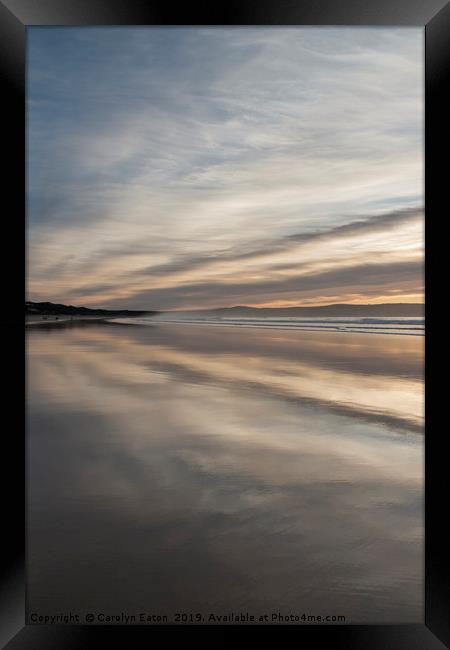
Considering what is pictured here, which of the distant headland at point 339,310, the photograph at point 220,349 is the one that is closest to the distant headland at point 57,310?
the photograph at point 220,349

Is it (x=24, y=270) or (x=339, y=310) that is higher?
(x=339, y=310)

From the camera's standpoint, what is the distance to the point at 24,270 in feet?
3.71

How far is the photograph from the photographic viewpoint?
1237mm

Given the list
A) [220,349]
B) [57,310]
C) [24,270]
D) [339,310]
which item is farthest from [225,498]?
[339,310]

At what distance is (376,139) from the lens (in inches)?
144

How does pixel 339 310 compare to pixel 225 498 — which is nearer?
pixel 225 498

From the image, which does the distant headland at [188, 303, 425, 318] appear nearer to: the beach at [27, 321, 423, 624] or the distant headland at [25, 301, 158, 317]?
the distant headland at [25, 301, 158, 317]

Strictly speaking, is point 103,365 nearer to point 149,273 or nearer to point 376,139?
point 149,273

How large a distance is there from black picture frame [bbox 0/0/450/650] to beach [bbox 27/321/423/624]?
0.35 feet

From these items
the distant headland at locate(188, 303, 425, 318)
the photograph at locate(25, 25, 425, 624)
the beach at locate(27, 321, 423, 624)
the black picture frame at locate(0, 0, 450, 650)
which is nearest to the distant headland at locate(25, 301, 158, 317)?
the photograph at locate(25, 25, 425, 624)

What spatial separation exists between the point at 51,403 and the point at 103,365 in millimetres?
1162

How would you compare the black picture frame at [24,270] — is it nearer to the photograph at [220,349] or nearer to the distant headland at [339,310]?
the photograph at [220,349]

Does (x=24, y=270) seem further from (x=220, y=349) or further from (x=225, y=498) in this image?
(x=220, y=349)

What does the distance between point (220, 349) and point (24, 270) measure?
12.7ft
